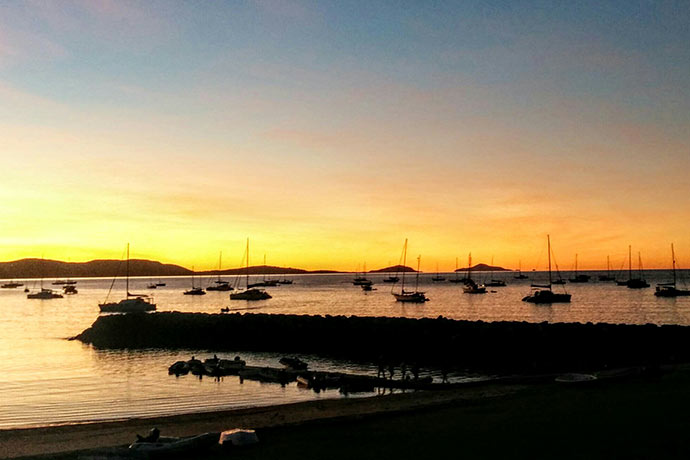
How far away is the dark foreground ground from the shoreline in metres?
1.15

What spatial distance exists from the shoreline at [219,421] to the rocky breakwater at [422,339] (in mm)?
10808

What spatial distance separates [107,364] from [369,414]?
2719 centimetres

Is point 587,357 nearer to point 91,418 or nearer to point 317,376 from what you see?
point 317,376

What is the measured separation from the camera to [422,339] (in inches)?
1639

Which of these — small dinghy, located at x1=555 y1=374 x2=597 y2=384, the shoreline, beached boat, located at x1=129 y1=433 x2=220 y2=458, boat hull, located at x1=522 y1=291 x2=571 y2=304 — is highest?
boat hull, located at x1=522 y1=291 x2=571 y2=304

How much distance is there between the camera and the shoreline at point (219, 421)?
1659cm

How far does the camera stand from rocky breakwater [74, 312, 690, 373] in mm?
34594

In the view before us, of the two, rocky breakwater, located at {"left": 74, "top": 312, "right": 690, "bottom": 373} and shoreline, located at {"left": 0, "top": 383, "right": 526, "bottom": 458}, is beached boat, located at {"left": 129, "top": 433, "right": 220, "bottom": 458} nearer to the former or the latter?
shoreline, located at {"left": 0, "top": 383, "right": 526, "bottom": 458}

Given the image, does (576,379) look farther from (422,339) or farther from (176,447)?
(422,339)

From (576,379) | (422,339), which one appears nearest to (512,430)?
(576,379)

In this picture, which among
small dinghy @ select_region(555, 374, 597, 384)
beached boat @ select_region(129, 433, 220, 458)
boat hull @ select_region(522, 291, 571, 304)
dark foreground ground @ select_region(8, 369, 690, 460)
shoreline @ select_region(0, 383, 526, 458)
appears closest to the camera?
dark foreground ground @ select_region(8, 369, 690, 460)

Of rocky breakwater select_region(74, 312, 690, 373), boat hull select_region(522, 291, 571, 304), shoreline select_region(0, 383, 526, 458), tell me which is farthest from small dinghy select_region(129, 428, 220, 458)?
boat hull select_region(522, 291, 571, 304)

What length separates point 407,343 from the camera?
4181 cm

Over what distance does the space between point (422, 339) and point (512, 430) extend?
27585mm
